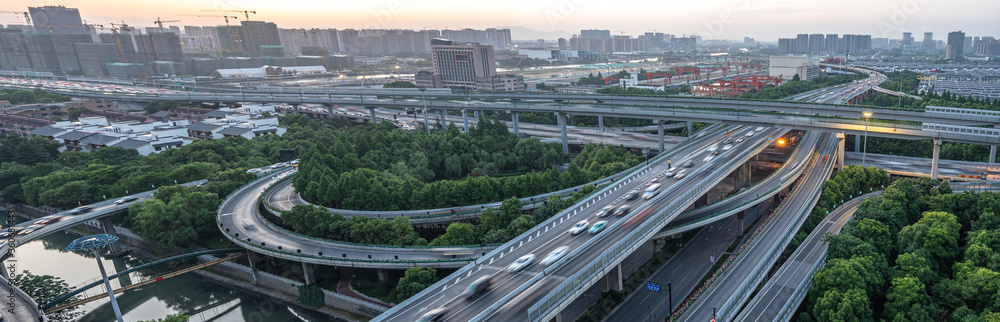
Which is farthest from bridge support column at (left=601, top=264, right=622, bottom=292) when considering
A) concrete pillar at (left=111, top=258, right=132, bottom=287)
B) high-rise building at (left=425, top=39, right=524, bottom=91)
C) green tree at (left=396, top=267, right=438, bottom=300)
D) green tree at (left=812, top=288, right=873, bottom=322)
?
high-rise building at (left=425, top=39, right=524, bottom=91)

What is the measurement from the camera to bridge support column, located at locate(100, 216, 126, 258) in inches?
1797

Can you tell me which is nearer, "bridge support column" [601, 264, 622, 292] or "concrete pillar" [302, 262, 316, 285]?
"bridge support column" [601, 264, 622, 292]

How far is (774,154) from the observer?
190 feet

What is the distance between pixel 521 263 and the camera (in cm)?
2691

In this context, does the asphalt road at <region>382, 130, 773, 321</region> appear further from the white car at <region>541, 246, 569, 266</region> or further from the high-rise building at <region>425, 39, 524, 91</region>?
the high-rise building at <region>425, 39, 524, 91</region>

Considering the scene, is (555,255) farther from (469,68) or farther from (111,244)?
(469,68)

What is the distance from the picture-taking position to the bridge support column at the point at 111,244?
4563 centimetres

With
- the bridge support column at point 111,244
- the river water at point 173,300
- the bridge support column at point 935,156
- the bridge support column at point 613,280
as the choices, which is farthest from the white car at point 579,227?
the bridge support column at point 111,244

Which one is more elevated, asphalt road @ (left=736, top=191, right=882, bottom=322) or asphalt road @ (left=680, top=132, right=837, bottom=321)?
asphalt road @ (left=680, top=132, right=837, bottom=321)

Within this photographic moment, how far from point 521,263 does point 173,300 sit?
29526mm

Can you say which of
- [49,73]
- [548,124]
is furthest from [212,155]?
[49,73]

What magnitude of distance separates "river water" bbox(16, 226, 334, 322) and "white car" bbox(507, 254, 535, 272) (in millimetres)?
15330

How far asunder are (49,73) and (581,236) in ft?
643

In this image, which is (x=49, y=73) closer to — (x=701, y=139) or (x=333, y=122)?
(x=333, y=122)
